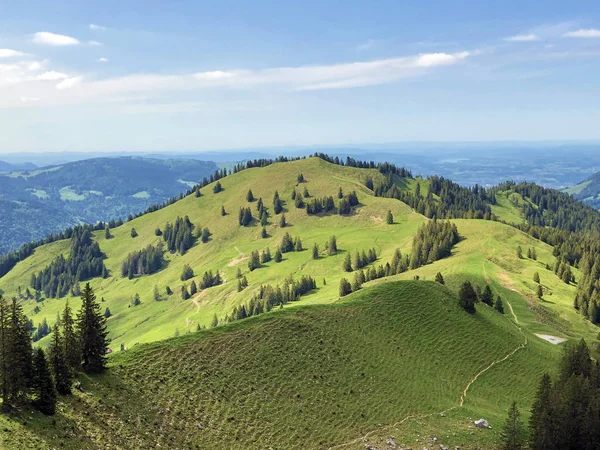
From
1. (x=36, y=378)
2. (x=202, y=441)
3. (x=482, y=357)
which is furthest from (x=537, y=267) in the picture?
(x=36, y=378)

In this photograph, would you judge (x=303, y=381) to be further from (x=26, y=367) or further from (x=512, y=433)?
(x=26, y=367)

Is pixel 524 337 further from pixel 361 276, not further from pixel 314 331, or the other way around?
pixel 361 276

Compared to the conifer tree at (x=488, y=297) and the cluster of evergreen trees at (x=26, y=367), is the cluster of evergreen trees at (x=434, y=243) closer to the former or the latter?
the conifer tree at (x=488, y=297)

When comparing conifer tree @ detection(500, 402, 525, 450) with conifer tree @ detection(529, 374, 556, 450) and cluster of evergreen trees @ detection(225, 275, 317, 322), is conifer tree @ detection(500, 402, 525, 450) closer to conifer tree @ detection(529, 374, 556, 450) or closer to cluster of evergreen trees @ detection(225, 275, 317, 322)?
conifer tree @ detection(529, 374, 556, 450)

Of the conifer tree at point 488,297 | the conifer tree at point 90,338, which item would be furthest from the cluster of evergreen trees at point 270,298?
the conifer tree at point 90,338


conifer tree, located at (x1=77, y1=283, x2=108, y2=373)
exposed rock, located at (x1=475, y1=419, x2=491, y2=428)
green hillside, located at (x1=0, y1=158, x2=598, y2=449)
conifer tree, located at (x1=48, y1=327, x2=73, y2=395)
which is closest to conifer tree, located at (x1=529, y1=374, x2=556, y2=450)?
exposed rock, located at (x1=475, y1=419, x2=491, y2=428)
